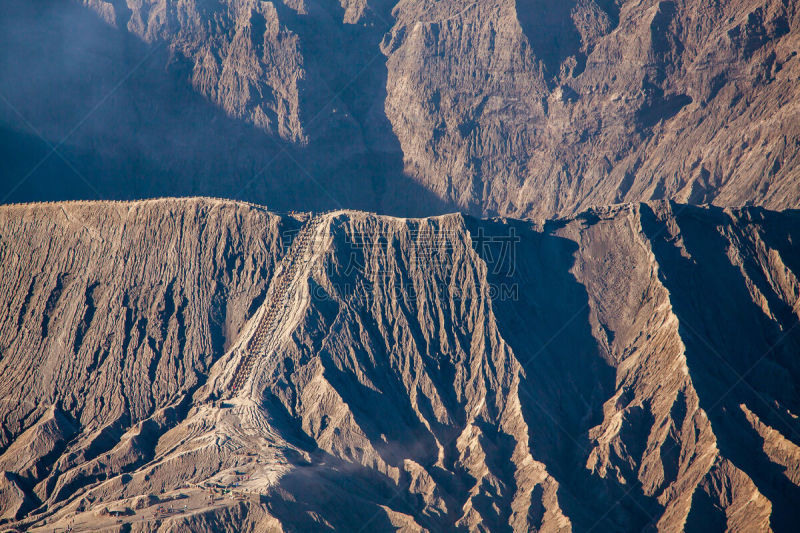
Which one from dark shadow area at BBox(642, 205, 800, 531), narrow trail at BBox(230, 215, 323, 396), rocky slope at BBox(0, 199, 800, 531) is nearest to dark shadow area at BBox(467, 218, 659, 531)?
rocky slope at BBox(0, 199, 800, 531)

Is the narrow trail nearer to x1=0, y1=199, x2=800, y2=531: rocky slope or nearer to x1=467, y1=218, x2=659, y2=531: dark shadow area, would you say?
x1=0, y1=199, x2=800, y2=531: rocky slope

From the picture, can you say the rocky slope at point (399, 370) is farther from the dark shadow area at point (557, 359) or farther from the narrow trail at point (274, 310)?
the narrow trail at point (274, 310)

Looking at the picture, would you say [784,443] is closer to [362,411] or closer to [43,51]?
[362,411]

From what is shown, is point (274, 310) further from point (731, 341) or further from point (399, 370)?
point (731, 341)

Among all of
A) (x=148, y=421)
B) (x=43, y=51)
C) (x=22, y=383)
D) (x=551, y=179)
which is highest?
(x=43, y=51)

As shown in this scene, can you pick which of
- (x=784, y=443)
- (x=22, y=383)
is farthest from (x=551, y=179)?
(x=22, y=383)

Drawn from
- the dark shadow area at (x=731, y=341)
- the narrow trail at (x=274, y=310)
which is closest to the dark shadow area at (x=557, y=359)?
the dark shadow area at (x=731, y=341)

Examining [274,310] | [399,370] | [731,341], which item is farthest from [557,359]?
[274,310]
